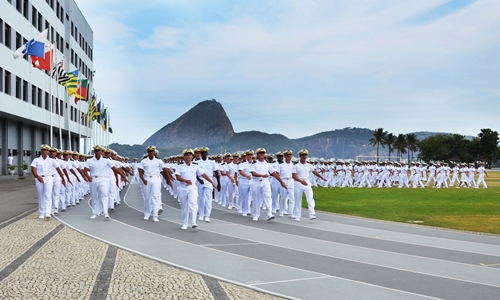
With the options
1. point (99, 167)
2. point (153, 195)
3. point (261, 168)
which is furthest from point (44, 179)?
point (261, 168)

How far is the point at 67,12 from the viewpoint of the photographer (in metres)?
59.8

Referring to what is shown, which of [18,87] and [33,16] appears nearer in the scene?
[18,87]

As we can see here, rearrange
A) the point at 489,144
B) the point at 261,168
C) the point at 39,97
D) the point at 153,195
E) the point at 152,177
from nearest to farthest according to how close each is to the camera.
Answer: the point at 153,195 → the point at 152,177 → the point at 261,168 → the point at 39,97 → the point at 489,144

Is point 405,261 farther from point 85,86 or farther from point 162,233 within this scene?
point 85,86

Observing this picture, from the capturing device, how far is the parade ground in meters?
6.57

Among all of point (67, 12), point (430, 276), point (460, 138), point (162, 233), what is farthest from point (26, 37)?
point (460, 138)

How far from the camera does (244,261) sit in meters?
8.57

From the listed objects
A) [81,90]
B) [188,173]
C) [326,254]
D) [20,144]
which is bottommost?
[326,254]

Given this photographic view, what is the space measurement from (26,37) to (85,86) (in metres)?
9.29

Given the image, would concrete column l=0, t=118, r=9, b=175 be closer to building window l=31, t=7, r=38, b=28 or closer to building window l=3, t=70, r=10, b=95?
building window l=3, t=70, r=10, b=95

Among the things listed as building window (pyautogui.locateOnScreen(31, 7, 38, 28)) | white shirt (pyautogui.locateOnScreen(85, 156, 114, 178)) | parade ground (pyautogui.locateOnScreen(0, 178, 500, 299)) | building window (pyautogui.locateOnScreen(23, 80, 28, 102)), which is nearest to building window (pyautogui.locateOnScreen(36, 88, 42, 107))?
building window (pyautogui.locateOnScreen(23, 80, 28, 102))

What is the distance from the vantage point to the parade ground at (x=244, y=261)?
21.5 feet

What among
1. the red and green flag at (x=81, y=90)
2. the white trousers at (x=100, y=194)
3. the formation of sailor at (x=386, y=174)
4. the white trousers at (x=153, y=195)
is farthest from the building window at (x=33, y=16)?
the white trousers at (x=153, y=195)

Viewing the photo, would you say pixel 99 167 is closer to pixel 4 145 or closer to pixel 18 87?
pixel 4 145
